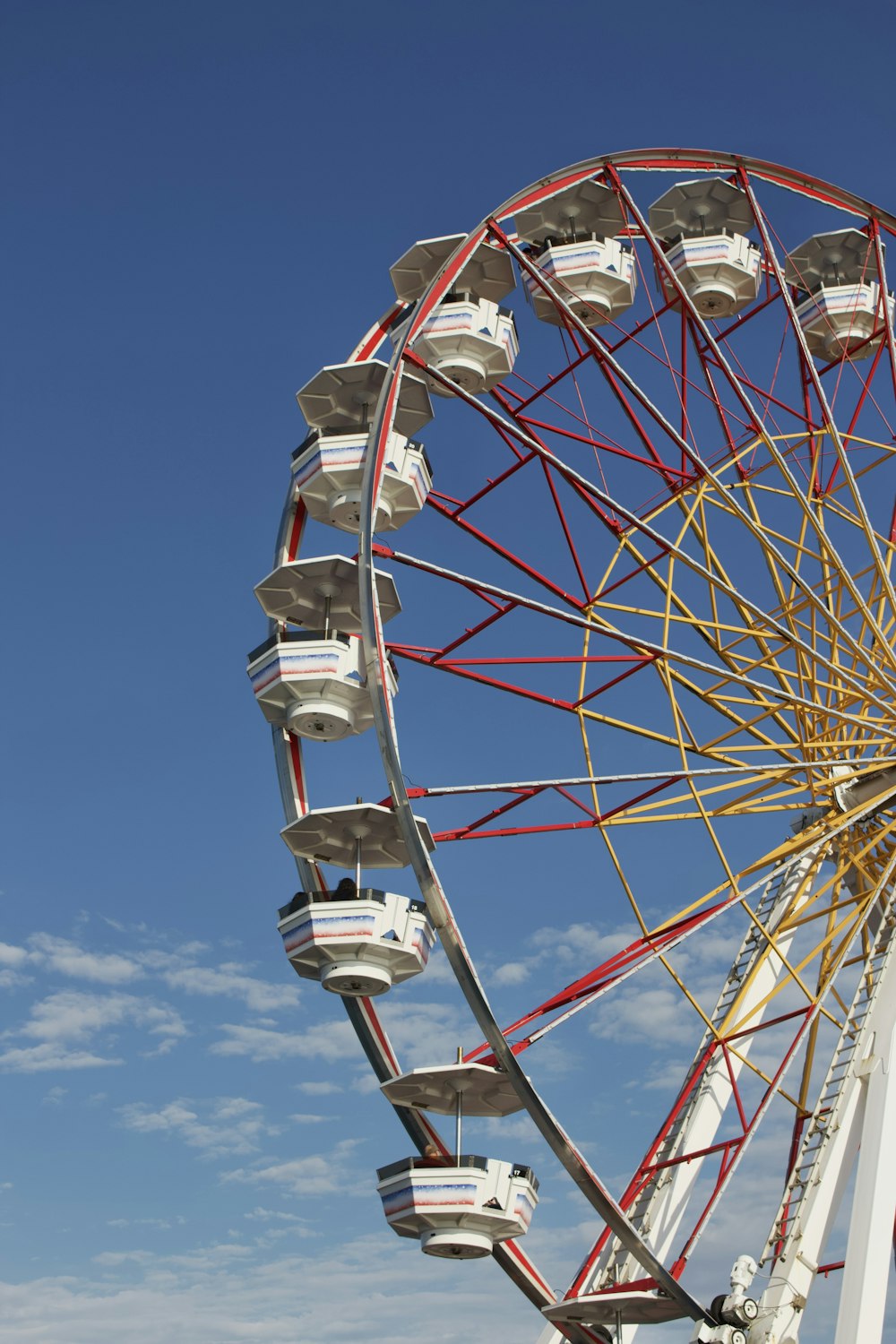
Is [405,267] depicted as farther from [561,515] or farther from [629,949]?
[629,949]

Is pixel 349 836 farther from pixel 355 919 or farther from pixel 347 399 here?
pixel 347 399

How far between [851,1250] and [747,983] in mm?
3610

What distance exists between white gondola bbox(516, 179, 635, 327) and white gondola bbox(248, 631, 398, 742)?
5145 mm

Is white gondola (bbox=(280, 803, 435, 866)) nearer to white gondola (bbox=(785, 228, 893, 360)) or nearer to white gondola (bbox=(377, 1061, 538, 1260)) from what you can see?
white gondola (bbox=(377, 1061, 538, 1260))

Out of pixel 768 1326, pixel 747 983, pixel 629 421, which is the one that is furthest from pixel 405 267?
pixel 768 1326

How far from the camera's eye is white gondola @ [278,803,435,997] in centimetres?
1675

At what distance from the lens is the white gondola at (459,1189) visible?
1570 centimetres

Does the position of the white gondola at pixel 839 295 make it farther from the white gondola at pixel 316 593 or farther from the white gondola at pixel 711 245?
the white gondola at pixel 316 593

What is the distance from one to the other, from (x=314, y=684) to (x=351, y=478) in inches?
94.8

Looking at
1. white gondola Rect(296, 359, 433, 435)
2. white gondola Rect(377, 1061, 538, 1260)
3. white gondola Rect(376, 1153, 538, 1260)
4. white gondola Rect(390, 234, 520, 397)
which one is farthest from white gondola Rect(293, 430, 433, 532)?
white gondola Rect(376, 1153, 538, 1260)

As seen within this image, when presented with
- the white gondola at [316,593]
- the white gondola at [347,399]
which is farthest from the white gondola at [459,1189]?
the white gondola at [347,399]

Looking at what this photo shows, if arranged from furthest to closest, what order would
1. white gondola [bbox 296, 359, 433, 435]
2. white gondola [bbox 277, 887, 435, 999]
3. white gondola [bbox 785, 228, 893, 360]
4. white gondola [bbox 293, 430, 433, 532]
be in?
white gondola [bbox 785, 228, 893, 360], white gondola [bbox 296, 359, 433, 435], white gondola [bbox 293, 430, 433, 532], white gondola [bbox 277, 887, 435, 999]

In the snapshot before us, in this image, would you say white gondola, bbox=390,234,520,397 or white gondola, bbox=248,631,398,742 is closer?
white gondola, bbox=248,631,398,742

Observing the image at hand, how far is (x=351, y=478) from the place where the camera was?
1858 centimetres
